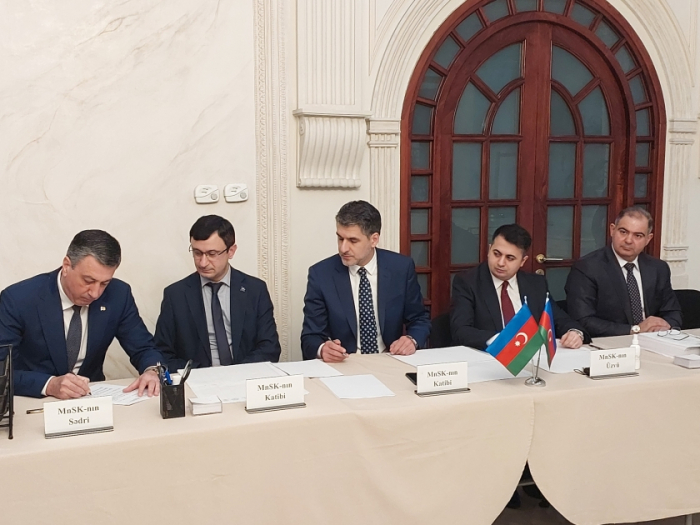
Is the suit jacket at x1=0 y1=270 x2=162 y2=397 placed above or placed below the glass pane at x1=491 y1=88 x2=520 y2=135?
below

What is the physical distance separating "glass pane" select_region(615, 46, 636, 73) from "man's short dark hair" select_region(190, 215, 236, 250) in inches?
115

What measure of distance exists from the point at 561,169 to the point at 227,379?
2885 mm

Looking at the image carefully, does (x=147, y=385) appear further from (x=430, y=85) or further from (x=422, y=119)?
(x=430, y=85)

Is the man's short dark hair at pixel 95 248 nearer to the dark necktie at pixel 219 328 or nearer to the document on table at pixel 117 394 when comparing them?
the document on table at pixel 117 394

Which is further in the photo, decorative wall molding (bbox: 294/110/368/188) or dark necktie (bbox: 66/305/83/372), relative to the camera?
decorative wall molding (bbox: 294/110/368/188)

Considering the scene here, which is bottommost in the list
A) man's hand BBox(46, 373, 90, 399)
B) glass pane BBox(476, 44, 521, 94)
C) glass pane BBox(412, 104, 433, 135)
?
man's hand BBox(46, 373, 90, 399)

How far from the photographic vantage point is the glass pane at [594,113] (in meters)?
4.74

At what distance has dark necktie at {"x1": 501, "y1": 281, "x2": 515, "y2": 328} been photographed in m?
3.62

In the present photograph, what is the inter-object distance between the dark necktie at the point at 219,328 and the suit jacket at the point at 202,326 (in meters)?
0.04

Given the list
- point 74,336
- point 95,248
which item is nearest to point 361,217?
point 95,248

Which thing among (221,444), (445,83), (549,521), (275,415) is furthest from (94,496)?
(445,83)

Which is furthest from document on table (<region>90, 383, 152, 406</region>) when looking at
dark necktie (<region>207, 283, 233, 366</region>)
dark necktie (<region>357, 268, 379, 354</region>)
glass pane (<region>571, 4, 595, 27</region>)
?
glass pane (<region>571, 4, 595, 27</region>)

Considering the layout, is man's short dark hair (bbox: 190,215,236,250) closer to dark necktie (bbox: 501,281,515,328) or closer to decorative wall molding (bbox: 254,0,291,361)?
decorative wall molding (bbox: 254,0,291,361)

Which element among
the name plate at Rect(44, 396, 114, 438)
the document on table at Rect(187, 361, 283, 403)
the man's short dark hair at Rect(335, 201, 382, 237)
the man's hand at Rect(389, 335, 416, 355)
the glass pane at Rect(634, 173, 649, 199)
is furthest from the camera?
the glass pane at Rect(634, 173, 649, 199)
